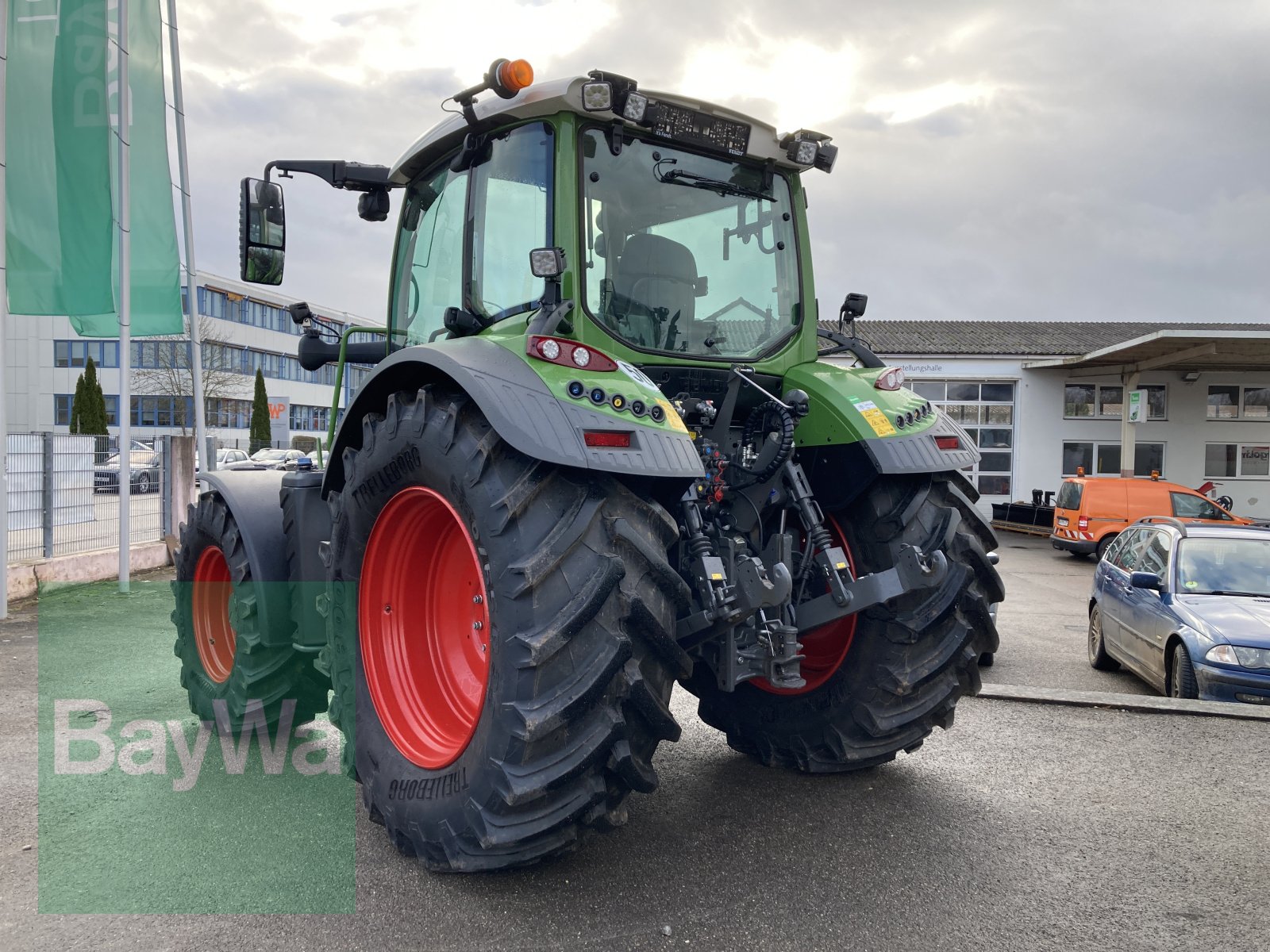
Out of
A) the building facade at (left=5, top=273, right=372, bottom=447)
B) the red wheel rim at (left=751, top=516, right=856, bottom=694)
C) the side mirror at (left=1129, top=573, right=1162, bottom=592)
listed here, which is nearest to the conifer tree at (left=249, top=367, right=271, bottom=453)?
the building facade at (left=5, top=273, right=372, bottom=447)

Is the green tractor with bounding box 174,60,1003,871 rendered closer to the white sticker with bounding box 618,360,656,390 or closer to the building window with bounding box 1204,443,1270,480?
the white sticker with bounding box 618,360,656,390

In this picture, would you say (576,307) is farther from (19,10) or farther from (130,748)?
(19,10)

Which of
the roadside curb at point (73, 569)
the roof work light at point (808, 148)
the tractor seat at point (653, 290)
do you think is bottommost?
the roadside curb at point (73, 569)

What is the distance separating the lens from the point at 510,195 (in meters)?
3.47

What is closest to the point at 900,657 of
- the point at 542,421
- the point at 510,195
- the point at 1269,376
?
the point at 542,421

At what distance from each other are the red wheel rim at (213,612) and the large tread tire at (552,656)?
8.01ft

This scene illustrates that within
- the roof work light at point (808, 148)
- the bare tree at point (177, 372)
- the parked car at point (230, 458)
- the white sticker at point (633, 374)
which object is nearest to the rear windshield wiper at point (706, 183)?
the roof work light at point (808, 148)

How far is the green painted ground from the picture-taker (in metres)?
2.92

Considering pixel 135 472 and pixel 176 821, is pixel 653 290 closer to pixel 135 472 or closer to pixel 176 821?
pixel 176 821

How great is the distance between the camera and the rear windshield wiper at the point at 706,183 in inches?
141

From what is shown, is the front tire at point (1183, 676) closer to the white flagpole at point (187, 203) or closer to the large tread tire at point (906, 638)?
the large tread tire at point (906, 638)

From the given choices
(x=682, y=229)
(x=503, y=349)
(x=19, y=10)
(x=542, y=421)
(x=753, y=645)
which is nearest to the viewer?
(x=542, y=421)

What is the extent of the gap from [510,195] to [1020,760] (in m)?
3.40

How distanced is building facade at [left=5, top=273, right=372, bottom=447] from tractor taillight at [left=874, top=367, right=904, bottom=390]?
32442 mm
